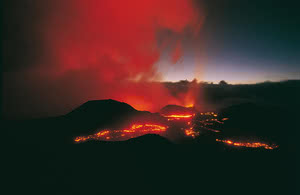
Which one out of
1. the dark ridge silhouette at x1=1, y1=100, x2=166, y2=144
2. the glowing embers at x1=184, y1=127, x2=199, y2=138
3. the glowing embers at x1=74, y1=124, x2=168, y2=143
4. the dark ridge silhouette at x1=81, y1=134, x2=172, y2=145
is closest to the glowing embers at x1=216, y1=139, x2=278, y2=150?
the glowing embers at x1=184, y1=127, x2=199, y2=138

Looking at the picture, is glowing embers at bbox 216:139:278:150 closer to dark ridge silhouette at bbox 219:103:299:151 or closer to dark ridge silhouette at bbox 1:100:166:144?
dark ridge silhouette at bbox 219:103:299:151

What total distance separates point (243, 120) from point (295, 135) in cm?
4109

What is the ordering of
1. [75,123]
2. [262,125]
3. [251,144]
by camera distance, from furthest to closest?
[262,125]
[75,123]
[251,144]

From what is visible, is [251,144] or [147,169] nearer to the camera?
[147,169]

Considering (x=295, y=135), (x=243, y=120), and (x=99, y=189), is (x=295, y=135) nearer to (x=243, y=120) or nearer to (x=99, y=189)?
(x=243, y=120)

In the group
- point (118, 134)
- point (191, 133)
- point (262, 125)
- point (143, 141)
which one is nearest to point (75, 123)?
point (118, 134)

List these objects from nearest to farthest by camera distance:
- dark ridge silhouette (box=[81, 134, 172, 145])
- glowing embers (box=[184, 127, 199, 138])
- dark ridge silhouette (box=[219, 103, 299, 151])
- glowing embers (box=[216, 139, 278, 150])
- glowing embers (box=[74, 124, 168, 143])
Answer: dark ridge silhouette (box=[81, 134, 172, 145])
glowing embers (box=[216, 139, 278, 150])
glowing embers (box=[74, 124, 168, 143])
dark ridge silhouette (box=[219, 103, 299, 151])
glowing embers (box=[184, 127, 199, 138])

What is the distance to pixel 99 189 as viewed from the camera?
3603 centimetres

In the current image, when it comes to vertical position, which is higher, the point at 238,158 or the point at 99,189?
the point at 99,189

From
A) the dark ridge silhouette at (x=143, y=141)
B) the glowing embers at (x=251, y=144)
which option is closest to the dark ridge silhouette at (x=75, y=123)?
the dark ridge silhouette at (x=143, y=141)

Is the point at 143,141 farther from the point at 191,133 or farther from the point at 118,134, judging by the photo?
the point at 191,133

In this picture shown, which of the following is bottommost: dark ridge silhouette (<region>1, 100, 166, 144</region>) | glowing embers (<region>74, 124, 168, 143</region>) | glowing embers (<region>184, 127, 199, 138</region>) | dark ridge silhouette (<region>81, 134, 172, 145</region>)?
glowing embers (<region>184, 127, 199, 138</region>)

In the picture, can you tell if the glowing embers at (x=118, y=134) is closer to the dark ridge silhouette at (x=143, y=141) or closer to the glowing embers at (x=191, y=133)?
the glowing embers at (x=191, y=133)

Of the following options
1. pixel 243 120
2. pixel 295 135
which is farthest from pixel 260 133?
pixel 243 120
